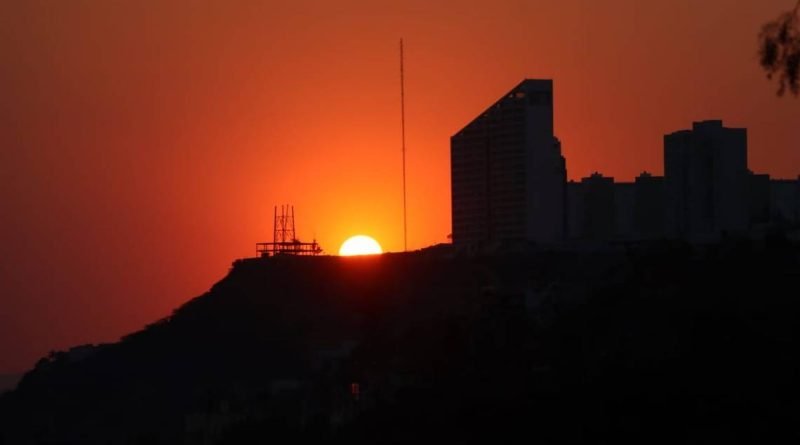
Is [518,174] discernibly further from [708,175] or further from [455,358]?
[455,358]

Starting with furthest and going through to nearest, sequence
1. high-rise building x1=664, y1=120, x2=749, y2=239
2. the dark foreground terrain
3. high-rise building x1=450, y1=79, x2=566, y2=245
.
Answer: high-rise building x1=450, y1=79, x2=566, y2=245, high-rise building x1=664, y1=120, x2=749, y2=239, the dark foreground terrain

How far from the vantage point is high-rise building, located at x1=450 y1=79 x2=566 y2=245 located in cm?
11769

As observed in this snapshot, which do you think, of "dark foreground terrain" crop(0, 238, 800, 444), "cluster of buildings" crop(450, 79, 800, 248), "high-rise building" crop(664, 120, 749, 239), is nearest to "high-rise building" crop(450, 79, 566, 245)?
"cluster of buildings" crop(450, 79, 800, 248)

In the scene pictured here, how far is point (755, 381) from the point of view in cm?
4094

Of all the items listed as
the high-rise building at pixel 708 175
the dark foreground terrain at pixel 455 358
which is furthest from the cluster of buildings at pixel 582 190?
the dark foreground terrain at pixel 455 358

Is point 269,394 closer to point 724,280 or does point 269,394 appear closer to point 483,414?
point 724,280

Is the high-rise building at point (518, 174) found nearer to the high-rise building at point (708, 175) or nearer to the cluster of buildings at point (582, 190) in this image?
the cluster of buildings at point (582, 190)

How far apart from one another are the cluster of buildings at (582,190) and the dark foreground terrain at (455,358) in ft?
21.0

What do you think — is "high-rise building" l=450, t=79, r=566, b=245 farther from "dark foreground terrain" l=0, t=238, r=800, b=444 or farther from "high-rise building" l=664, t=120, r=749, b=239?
"high-rise building" l=664, t=120, r=749, b=239

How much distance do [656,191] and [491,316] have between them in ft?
119

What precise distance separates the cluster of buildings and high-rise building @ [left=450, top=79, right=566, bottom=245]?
6 cm

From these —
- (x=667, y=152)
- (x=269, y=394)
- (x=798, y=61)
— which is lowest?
(x=269, y=394)

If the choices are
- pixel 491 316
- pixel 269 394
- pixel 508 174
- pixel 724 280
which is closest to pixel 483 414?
pixel 724 280

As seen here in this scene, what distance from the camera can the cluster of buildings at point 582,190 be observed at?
110 metres
